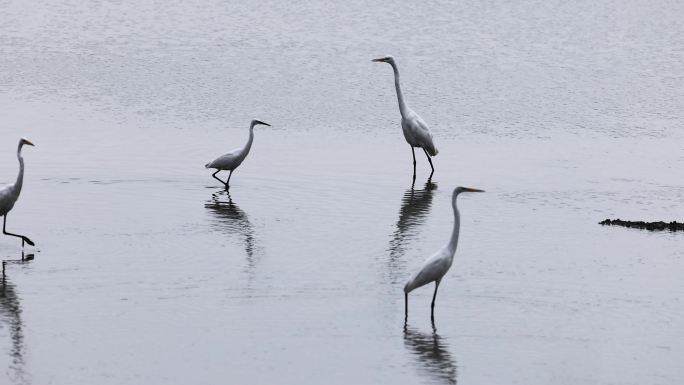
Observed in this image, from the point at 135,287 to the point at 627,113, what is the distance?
1508cm

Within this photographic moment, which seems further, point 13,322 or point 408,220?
point 408,220

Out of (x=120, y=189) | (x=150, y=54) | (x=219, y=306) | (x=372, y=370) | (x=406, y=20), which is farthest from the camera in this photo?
(x=406, y=20)

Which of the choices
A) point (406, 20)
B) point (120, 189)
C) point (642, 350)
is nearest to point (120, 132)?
point (120, 189)

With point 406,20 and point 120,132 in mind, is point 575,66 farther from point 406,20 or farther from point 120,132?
point 120,132

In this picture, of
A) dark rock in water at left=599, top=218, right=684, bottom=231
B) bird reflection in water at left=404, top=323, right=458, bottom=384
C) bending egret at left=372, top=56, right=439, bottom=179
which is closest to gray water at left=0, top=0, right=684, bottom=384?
bird reflection in water at left=404, top=323, right=458, bottom=384

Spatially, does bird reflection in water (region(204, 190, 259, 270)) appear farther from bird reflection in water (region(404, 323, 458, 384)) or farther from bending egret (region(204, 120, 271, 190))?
bird reflection in water (region(404, 323, 458, 384))

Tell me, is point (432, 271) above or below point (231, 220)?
above

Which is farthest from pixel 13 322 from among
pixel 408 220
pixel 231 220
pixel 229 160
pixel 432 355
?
pixel 229 160

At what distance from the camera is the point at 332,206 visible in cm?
1678

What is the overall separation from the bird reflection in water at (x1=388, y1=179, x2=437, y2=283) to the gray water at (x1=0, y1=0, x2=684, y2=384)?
0.05 m

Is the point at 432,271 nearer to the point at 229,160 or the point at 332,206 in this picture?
the point at 332,206

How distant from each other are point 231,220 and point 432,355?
5.91m

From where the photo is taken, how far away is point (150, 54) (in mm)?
29719

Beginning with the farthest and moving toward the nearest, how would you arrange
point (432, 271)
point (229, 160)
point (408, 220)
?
1. point (229, 160)
2. point (408, 220)
3. point (432, 271)
